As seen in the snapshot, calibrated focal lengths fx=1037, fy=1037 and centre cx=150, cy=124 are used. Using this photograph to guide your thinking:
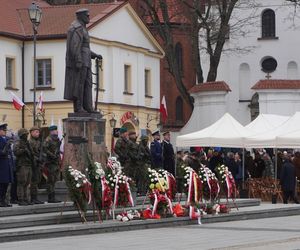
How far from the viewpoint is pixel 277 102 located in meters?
44.6

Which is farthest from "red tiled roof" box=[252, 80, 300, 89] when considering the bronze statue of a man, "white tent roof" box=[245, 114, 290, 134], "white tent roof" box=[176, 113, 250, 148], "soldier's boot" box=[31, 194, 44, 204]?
"soldier's boot" box=[31, 194, 44, 204]

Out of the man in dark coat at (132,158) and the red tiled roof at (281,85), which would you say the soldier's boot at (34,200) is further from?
the red tiled roof at (281,85)

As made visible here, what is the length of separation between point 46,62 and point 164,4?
7.00 meters

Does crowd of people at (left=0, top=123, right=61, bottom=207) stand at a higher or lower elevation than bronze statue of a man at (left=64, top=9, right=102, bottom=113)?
lower

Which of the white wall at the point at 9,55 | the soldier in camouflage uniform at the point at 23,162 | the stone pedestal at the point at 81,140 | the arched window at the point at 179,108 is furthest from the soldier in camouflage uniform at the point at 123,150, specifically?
the arched window at the point at 179,108

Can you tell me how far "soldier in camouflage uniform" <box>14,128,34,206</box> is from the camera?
74.8 ft

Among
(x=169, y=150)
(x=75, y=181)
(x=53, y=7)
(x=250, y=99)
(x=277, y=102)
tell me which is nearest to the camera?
(x=75, y=181)

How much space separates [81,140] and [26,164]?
158 centimetres

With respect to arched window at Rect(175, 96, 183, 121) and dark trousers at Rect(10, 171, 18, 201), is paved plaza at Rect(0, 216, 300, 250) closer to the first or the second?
dark trousers at Rect(10, 171, 18, 201)

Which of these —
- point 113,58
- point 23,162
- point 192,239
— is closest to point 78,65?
point 23,162

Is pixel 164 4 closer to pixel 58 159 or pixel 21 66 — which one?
pixel 21 66

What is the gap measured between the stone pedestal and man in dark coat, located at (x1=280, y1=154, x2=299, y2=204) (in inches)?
314

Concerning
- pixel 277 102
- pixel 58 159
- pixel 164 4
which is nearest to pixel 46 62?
pixel 164 4

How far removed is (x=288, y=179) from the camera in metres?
30.5
